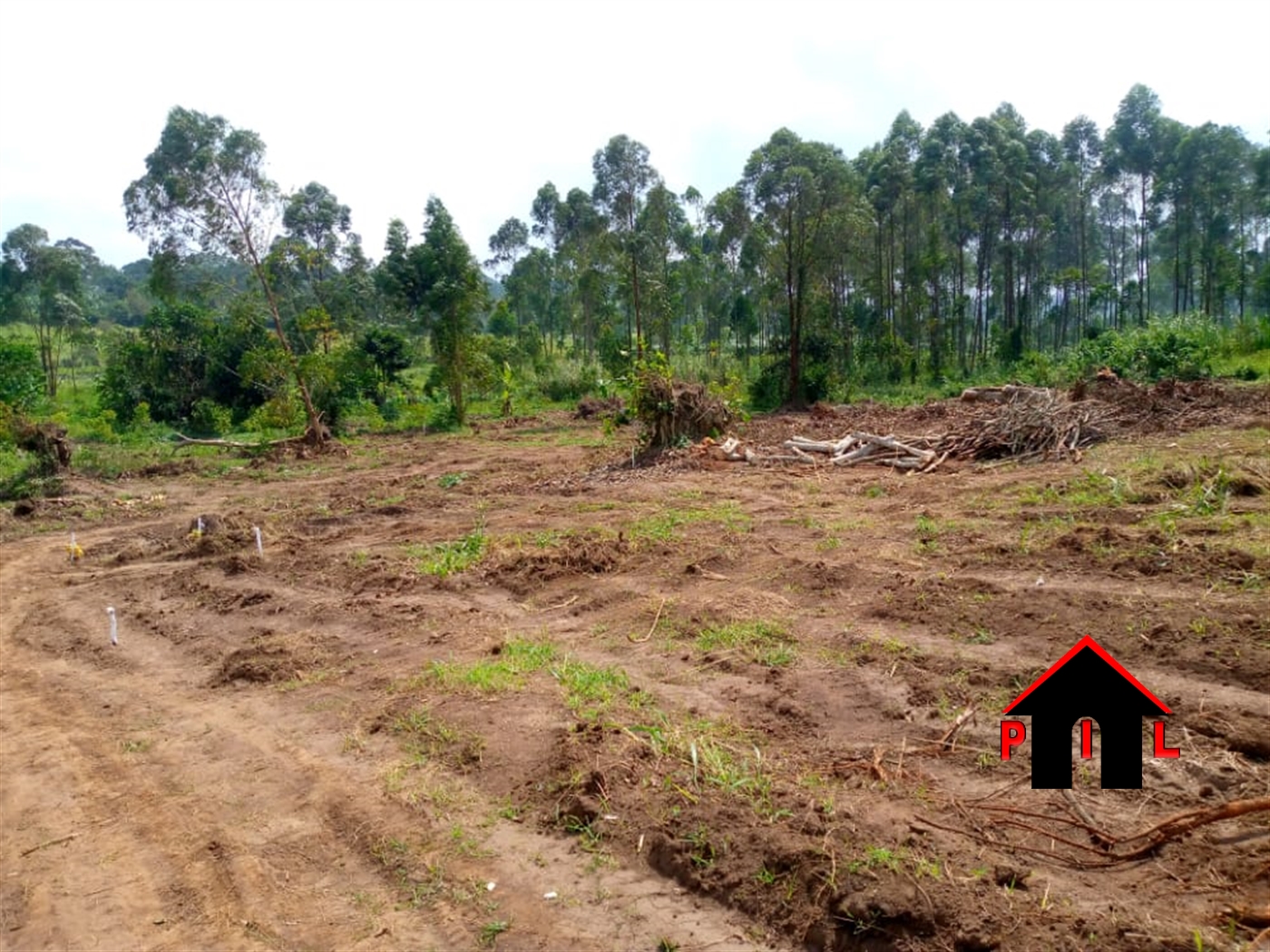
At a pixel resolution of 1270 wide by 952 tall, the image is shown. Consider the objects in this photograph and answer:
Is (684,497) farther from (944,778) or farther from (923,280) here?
(923,280)

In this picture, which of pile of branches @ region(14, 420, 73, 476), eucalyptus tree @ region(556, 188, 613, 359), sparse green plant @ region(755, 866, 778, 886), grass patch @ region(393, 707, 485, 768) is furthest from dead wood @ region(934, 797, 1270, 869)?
eucalyptus tree @ region(556, 188, 613, 359)

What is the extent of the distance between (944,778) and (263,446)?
18.8 meters

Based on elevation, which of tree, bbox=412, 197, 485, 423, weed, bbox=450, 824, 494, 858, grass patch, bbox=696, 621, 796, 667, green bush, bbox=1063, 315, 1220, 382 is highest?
tree, bbox=412, 197, 485, 423

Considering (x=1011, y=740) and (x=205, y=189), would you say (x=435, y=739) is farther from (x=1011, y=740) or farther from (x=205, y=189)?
(x=205, y=189)

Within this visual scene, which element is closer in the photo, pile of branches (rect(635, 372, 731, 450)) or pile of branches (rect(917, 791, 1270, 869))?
pile of branches (rect(917, 791, 1270, 869))

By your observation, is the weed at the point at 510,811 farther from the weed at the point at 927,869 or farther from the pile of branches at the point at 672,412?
the pile of branches at the point at 672,412

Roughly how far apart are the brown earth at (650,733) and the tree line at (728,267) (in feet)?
35.5

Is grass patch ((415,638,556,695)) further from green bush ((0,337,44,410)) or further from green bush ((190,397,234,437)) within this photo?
green bush ((0,337,44,410))

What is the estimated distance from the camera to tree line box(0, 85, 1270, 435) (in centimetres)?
2142

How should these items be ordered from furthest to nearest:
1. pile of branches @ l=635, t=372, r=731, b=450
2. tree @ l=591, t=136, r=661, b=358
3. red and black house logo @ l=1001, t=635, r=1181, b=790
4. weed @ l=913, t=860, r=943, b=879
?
tree @ l=591, t=136, r=661, b=358, pile of branches @ l=635, t=372, r=731, b=450, weed @ l=913, t=860, r=943, b=879, red and black house logo @ l=1001, t=635, r=1181, b=790

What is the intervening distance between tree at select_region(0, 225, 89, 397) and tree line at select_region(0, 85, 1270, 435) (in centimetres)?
9

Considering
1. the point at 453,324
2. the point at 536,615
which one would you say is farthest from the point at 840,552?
the point at 453,324

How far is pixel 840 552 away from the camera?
7844mm

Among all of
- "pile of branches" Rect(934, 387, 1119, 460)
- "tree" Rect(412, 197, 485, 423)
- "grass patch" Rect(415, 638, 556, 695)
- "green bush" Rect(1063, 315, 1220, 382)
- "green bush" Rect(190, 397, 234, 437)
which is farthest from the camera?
"green bush" Rect(190, 397, 234, 437)
